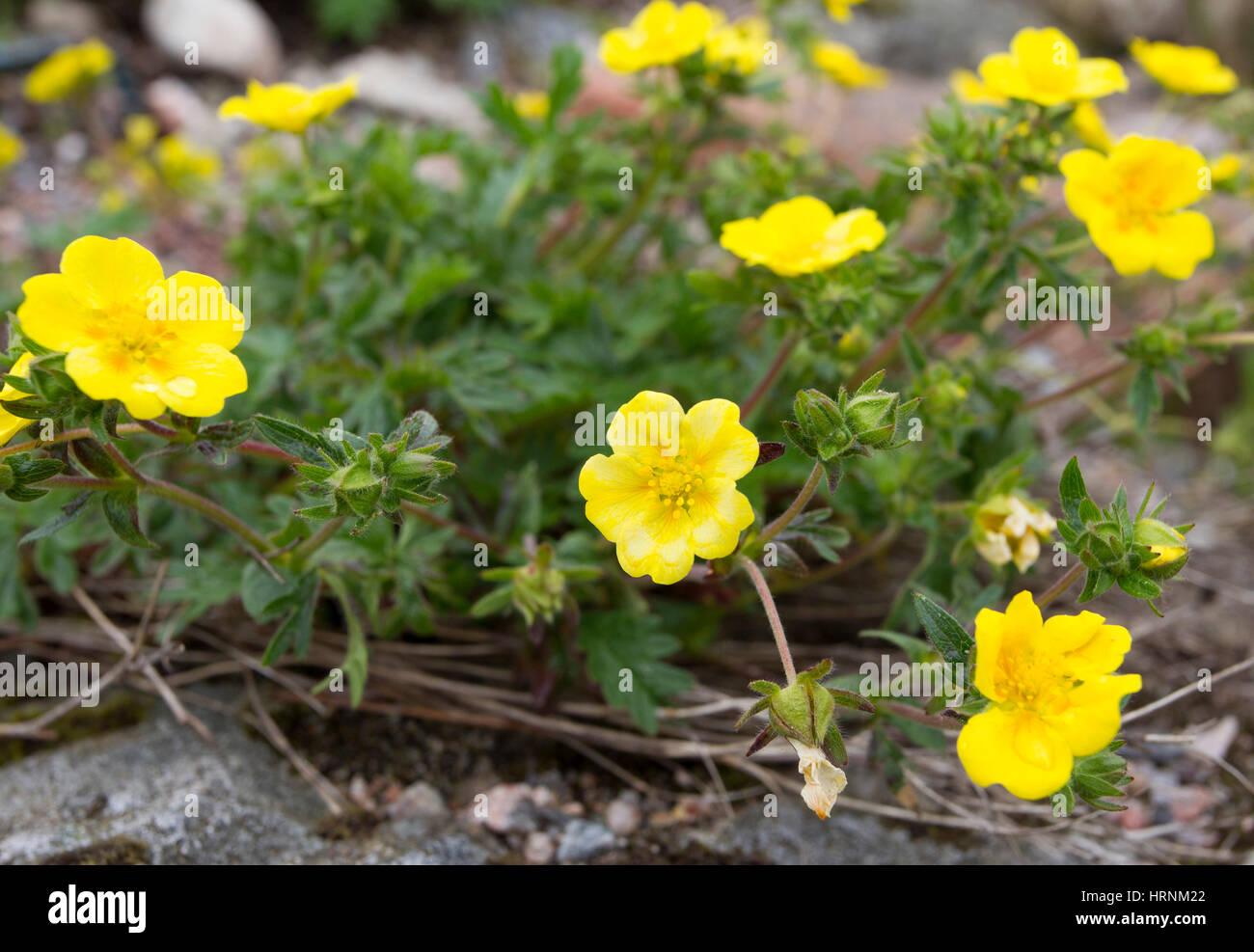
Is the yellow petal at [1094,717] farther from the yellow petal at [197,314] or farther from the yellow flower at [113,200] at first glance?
the yellow flower at [113,200]

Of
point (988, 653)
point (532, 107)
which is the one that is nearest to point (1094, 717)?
point (988, 653)

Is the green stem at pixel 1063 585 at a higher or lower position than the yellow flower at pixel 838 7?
lower

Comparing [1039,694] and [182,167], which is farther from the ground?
[182,167]

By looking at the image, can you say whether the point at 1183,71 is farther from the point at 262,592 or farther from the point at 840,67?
the point at 262,592

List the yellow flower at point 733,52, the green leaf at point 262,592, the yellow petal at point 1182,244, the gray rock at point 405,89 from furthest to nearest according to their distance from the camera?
the gray rock at point 405,89, the yellow flower at point 733,52, the yellow petal at point 1182,244, the green leaf at point 262,592

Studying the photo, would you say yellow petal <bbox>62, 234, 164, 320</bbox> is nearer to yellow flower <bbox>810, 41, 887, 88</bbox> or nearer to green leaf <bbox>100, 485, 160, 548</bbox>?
green leaf <bbox>100, 485, 160, 548</bbox>

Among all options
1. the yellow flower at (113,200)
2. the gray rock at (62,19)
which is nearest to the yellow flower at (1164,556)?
the yellow flower at (113,200)
